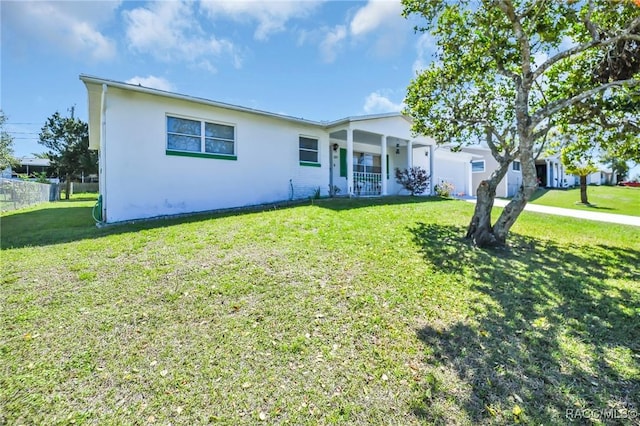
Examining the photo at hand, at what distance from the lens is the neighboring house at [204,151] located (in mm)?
8836

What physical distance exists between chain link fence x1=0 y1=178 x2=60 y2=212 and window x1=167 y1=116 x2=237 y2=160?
32.9ft

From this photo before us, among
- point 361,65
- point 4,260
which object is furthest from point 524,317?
point 361,65

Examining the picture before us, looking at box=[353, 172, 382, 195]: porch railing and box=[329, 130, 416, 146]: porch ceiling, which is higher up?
box=[329, 130, 416, 146]: porch ceiling

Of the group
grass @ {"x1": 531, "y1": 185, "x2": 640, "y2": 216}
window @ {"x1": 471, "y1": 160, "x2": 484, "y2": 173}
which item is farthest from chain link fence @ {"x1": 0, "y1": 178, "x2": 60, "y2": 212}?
window @ {"x1": 471, "y1": 160, "x2": 484, "y2": 173}

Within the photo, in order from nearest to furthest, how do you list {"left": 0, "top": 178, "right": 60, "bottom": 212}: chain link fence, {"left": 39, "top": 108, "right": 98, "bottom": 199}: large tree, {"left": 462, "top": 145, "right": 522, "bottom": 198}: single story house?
{"left": 0, "top": 178, "right": 60, "bottom": 212}: chain link fence
{"left": 462, "top": 145, "right": 522, "bottom": 198}: single story house
{"left": 39, "top": 108, "right": 98, "bottom": 199}: large tree

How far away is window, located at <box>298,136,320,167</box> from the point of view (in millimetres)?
13078

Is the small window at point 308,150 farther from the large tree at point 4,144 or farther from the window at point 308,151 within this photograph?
the large tree at point 4,144

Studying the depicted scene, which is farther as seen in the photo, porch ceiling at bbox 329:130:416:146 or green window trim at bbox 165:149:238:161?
porch ceiling at bbox 329:130:416:146

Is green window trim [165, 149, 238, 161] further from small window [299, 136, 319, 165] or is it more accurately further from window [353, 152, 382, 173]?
window [353, 152, 382, 173]

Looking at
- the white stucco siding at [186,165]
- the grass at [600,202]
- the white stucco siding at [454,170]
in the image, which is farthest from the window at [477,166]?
the white stucco siding at [186,165]

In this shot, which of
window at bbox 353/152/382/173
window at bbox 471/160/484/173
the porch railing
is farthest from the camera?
window at bbox 471/160/484/173

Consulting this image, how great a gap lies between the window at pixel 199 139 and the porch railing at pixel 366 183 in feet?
21.1

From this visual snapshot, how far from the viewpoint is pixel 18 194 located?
15297 mm

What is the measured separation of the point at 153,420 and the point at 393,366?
2.09 meters
